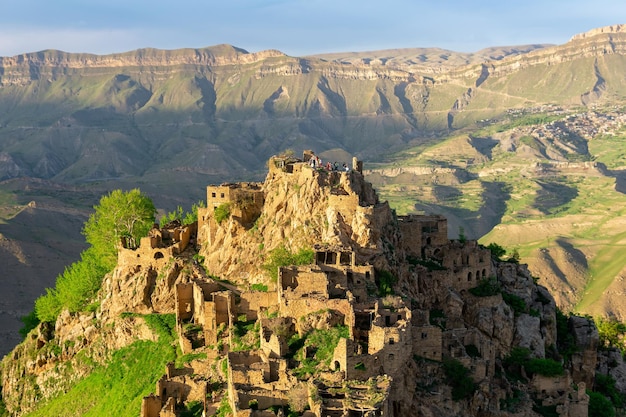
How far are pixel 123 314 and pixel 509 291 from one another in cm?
3877

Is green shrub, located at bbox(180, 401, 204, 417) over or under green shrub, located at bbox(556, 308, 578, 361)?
over

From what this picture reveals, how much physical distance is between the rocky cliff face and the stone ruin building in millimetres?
137

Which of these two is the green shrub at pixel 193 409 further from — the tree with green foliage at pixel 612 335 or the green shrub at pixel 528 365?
the tree with green foliage at pixel 612 335

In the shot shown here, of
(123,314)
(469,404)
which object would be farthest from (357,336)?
(123,314)

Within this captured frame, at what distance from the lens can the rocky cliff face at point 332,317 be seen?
5953 cm

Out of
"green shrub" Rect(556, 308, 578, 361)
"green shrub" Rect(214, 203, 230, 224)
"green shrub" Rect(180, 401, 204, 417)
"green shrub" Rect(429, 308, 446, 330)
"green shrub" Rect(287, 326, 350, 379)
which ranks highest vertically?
"green shrub" Rect(214, 203, 230, 224)

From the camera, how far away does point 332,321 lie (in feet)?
209

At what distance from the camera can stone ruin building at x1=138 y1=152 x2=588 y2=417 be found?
54.8 metres

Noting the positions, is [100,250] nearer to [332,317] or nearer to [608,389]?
[332,317]

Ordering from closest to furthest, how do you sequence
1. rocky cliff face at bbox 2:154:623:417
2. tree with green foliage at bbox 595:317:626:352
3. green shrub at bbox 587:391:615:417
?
rocky cliff face at bbox 2:154:623:417
green shrub at bbox 587:391:615:417
tree with green foliage at bbox 595:317:626:352

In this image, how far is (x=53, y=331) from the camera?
97375 millimetres

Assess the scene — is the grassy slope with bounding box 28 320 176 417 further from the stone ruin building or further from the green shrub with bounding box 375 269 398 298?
the green shrub with bounding box 375 269 398 298

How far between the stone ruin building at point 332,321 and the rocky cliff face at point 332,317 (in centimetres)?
14

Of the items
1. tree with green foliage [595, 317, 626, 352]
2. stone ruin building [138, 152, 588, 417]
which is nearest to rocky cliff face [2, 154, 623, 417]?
stone ruin building [138, 152, 588, 417]
